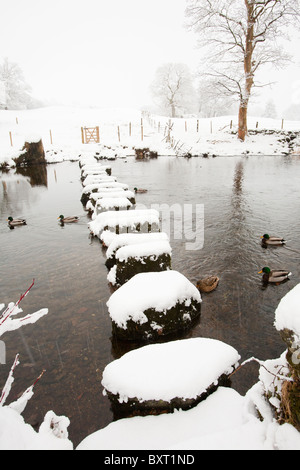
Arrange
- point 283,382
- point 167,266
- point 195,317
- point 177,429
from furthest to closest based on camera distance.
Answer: point 167,266 < point 195,317 < point 177,429 < point 283,382

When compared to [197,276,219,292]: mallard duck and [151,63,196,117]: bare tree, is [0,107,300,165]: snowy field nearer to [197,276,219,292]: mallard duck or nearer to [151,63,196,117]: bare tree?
[197,276,219,292]: mallard duck

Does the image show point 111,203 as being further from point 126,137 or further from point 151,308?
point 126,137

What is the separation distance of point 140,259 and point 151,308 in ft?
4.33

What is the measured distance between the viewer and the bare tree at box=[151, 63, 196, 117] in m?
61.9

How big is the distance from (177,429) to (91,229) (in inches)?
254

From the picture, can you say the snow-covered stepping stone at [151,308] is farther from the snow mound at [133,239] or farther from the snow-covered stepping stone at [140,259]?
the snow mound at [133,239]

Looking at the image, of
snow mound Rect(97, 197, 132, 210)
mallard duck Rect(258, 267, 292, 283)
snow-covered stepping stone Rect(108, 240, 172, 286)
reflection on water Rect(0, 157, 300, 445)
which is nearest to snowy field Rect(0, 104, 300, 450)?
reflection on water Rect(0, 157, 300, 445)

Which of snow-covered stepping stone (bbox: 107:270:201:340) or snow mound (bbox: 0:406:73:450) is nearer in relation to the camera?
snow mound (bbox: 0:406:73:450)

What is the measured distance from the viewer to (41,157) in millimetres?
24609

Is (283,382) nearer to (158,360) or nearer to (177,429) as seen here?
(177,429)

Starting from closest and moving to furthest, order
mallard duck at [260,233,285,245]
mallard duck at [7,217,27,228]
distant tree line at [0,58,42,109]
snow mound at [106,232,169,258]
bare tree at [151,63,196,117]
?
snow mound at [106,232,169,258] → mallard duck at [260,233,285,245] → mallard duck at [7,217,27,228] → distant tree line at [0,58,42,109] → bare tree at [151,63,196,117]

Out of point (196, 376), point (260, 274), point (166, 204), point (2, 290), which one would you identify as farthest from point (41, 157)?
point (196, 376)

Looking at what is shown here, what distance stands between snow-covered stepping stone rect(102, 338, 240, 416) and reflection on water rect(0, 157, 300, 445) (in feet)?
1.72

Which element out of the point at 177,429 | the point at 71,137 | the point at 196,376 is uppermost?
the point at 71,137
